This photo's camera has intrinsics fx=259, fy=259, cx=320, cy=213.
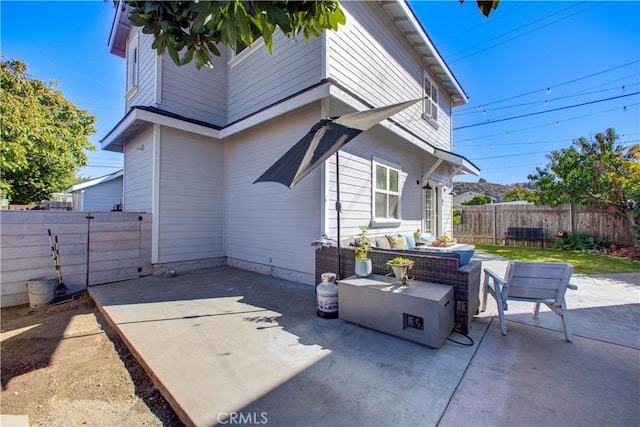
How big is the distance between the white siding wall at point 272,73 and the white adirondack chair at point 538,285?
13.8 ft

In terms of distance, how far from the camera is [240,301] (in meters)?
3.97

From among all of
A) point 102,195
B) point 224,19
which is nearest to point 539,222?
point 224,19

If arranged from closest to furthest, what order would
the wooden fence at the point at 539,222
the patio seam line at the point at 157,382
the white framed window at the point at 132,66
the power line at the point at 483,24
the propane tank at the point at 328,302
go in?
the patio seam line at the point at 157,382
the propane tank at the point at 328,302
the white framed window at the point at 132,66
the power line at the point at 483,24
the wooden fence at the point at 539,222

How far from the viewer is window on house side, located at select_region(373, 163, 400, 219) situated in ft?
18.8

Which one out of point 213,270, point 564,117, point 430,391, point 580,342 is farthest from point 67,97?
point 564,117

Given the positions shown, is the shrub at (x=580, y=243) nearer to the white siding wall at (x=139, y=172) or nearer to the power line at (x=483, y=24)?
the power line at (x=483, y=24)

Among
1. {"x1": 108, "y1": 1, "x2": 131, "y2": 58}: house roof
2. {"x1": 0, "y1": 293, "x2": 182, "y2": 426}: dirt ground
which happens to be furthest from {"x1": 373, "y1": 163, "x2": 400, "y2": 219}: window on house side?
{"x1": 108, "y1": 1, "x2": 131, "y2": 58}: house roof

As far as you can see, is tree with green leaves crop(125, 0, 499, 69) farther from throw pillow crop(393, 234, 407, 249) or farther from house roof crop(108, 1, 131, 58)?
house roof crop(108, 1, 131, 58)

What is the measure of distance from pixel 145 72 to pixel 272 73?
3616 mm

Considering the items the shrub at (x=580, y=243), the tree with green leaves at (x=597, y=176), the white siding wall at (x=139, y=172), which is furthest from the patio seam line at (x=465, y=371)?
the shrub at (x=580, y=243)

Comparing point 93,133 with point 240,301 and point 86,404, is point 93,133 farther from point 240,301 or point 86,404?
point 86,404

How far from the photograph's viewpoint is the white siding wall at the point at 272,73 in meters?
4.84

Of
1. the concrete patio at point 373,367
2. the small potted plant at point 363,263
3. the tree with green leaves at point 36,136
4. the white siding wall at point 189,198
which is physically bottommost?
the concrete patio at point 373,367

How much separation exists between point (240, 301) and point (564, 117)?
1352cm
